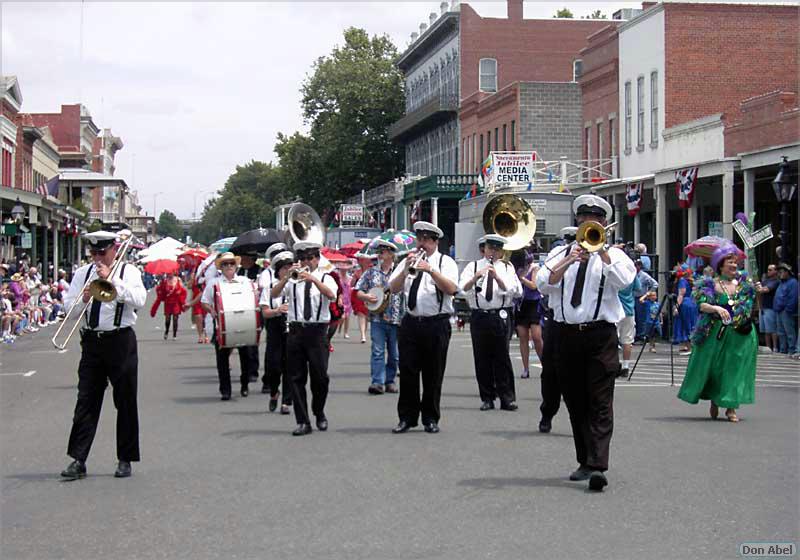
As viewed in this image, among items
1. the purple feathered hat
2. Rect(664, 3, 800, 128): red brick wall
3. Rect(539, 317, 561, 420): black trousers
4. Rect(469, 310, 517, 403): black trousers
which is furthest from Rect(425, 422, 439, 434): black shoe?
Rect(664, 3, 800, 128): red brick wall

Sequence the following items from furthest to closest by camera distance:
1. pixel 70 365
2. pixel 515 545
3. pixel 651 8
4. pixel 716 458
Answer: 1. pixel 651 8
2. pixel 70 365
3. pixel 716 458
4. pixel 515 545

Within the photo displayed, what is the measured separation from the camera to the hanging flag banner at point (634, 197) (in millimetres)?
36781

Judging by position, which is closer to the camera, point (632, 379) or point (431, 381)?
point (431, 381)

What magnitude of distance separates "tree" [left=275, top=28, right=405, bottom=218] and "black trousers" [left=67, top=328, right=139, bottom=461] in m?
78.6

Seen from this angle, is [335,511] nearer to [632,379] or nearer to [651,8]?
[632,379]

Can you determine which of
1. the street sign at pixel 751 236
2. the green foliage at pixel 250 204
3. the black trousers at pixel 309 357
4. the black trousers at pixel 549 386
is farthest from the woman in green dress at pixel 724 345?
the green foliage at pixel 250 204

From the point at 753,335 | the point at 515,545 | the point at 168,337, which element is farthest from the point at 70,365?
the point at 515,545

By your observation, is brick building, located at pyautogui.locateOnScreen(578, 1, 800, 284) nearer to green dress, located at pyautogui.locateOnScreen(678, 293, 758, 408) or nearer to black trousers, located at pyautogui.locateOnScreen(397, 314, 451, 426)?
green dress, located at pyautogui.locateOnScreen(678, 293, 758, 408)

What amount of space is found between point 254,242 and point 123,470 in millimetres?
10552

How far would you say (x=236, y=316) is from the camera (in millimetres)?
15914

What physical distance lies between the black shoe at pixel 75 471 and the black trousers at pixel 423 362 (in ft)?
11.0

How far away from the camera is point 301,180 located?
306 feet

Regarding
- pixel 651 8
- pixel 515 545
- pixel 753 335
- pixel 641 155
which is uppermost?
pixel 651 8

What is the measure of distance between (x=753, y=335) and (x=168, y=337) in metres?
19.6
